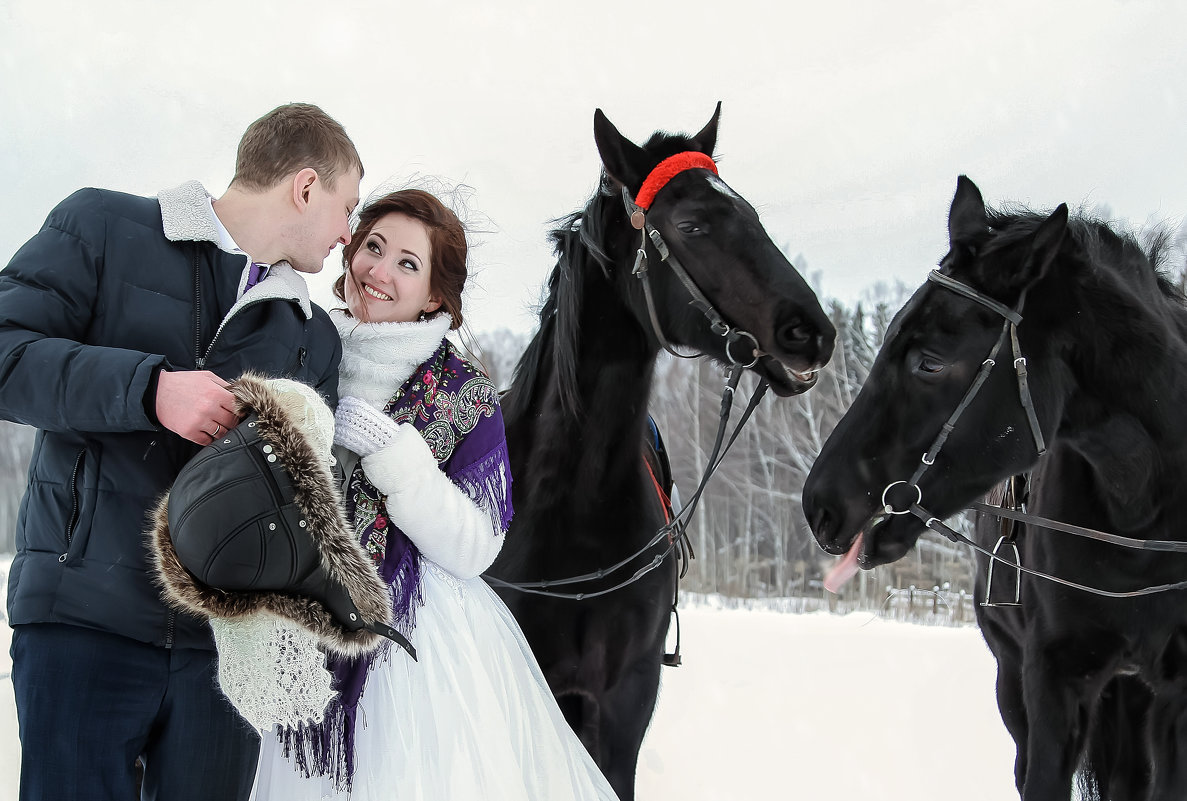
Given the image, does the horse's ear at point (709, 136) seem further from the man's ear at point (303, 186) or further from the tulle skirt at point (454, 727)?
the tulle skirt at point (454, 727)

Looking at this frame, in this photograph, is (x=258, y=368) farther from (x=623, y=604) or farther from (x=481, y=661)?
(x=623, y=604)

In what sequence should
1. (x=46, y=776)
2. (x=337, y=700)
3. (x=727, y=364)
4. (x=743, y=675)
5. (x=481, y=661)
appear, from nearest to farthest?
(x=46, y=776), (x=337, y=700), (x=481, y=661), (x=727, y=364), (x=743, y=675)

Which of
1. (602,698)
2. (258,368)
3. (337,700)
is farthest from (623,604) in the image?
(258,368)

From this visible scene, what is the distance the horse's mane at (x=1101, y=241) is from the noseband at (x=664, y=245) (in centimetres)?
89

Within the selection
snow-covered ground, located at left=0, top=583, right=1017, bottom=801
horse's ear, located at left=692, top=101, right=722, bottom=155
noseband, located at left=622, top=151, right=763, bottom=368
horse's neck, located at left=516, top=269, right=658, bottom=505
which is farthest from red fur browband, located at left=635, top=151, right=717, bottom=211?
snow-covered ground, located at left=0, top=583, right=1017, bottom=801

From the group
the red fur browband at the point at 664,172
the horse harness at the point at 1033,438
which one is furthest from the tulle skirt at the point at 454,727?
the red fur browband at the point at 664,172

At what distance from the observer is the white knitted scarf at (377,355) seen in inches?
82.9

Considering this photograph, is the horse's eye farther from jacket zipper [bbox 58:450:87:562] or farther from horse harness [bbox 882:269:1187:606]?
jacket zipper [bbox 58:450:87:562]

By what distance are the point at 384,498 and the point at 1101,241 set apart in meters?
2.41

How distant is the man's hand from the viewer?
56.4 inches

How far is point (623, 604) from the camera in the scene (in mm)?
3047

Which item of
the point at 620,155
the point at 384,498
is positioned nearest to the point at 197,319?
the point at 384,498

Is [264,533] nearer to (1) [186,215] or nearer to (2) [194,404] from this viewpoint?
(2) [194,404]

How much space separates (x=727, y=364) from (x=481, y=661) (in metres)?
1.28
